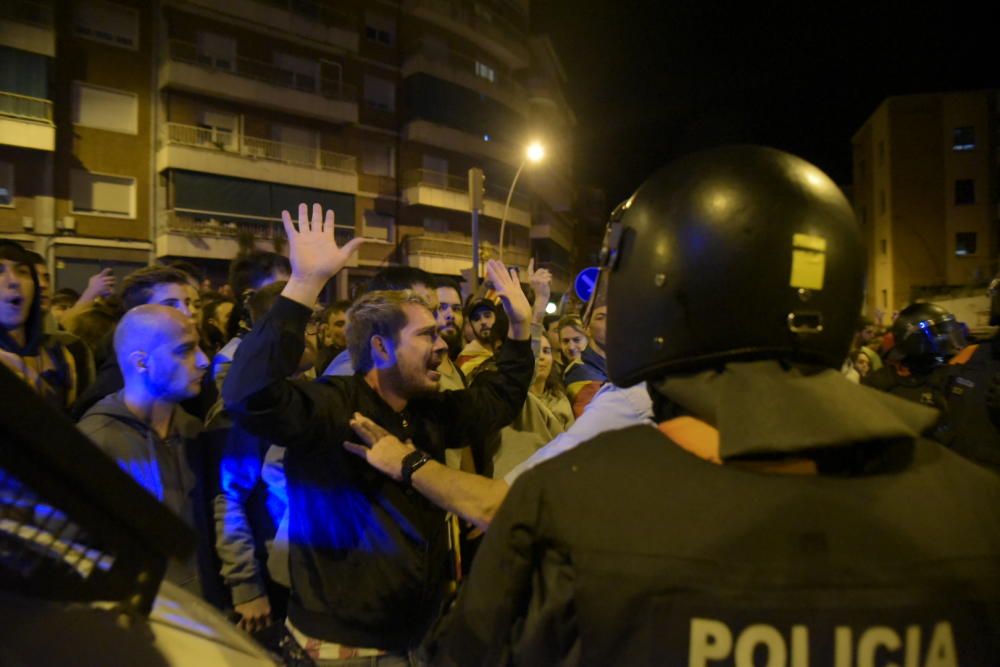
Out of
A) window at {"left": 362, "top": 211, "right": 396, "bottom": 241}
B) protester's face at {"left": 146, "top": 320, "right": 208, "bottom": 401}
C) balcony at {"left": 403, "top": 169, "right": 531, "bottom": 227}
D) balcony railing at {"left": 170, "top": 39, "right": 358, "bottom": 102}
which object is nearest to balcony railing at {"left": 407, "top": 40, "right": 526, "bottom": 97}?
balcony railing at {"left": 170, "top": 39, "right": 358, "bottom": 102}

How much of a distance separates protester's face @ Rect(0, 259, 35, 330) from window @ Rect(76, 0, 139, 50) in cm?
2118

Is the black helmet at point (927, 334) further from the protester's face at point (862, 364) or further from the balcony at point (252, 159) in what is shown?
the balcony at point (252, 159)

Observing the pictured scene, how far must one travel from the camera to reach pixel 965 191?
36594 mm

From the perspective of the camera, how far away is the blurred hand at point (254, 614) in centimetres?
286

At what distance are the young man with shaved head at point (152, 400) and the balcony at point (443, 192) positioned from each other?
2538 centimetres

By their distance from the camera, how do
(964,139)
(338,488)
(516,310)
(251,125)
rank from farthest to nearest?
(964,139), (251,125), (516,310), (338,488)

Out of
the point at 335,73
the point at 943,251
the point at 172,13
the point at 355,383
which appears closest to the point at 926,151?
the point at 943,251

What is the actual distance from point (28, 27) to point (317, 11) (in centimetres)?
1006

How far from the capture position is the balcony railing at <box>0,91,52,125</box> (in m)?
18.1

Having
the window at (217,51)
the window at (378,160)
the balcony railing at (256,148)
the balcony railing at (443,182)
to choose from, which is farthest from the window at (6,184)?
the balcony railing at (443,182)

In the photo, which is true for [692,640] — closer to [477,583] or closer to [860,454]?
[477,583]

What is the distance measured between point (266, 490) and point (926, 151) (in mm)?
43663

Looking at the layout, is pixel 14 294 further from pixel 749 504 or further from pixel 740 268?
pixel 749 504

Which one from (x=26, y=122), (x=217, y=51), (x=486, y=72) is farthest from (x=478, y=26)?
(x=26, y=122)
